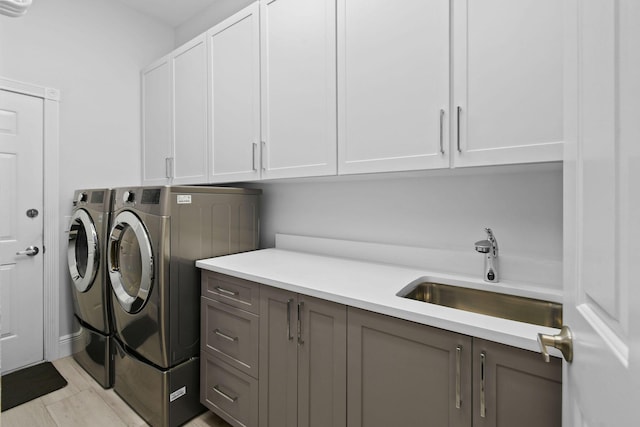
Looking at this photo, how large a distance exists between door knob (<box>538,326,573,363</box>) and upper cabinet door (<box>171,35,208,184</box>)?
2.18m

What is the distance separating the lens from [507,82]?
1111mm

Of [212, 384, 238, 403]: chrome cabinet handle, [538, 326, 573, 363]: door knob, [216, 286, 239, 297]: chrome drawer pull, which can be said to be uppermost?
[538, 326, 573, 363]: door knob

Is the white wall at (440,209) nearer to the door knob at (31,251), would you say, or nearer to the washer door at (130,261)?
the washer door at (130,261)

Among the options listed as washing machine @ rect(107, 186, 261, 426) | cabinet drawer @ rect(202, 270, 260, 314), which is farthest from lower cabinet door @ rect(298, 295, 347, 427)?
washing machine @ rect(107, 186, 261, 426)

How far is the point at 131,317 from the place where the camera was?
6.03 feet

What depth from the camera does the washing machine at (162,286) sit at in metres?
1.67

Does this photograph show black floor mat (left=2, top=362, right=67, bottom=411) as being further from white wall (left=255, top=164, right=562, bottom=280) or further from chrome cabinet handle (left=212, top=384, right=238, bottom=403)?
white wall (left=255, top=164, right=562, bottom=280)

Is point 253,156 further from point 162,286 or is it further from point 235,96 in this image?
point 162,286

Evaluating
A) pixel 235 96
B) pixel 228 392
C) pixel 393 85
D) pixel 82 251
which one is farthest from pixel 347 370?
pixel 82 251

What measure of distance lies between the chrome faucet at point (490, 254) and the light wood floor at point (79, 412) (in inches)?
65.3

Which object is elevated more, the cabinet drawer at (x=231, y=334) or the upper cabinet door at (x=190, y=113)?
the upper cabinet door at (x=190, y=113)

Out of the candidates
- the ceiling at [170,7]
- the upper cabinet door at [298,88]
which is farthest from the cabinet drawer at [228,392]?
the ceiling at [170,7]

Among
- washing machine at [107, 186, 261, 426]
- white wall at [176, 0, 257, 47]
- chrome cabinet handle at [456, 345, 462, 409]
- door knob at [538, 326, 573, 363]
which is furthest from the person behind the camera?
white wall at [176, 0, 257, 47]

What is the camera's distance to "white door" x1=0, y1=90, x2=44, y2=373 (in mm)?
2191
